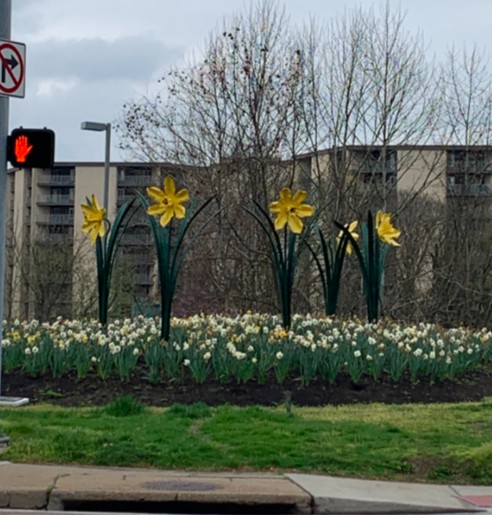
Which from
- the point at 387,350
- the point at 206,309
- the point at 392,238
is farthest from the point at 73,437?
the point at 206,309

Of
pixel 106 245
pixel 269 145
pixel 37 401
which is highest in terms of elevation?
pixel 269 145

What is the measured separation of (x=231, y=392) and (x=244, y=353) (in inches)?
37.6

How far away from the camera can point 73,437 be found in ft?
34.0

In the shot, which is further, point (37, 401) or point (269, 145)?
point (269, 145)

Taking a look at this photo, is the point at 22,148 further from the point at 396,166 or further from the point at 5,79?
the point at 396,166

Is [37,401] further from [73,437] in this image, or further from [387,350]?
[387,350]

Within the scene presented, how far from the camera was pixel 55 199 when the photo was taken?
280 feet

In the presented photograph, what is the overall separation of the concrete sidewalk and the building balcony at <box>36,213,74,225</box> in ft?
242

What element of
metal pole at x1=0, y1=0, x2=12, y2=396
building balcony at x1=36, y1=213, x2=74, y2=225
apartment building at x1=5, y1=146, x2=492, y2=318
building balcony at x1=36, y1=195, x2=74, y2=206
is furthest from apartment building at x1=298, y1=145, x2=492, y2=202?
building balcony at x1=36, y1=195, x2=74, y2=206

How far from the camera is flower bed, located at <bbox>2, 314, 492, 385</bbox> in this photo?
48.5ft

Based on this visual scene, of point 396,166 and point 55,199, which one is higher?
point 55,199

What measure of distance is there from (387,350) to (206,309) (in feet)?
49.4

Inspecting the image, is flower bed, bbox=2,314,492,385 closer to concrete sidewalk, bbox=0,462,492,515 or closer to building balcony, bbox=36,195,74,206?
concrete sidewalk, bbox=0,462,492,515

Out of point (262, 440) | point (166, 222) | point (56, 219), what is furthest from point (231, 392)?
point (56, 219)
